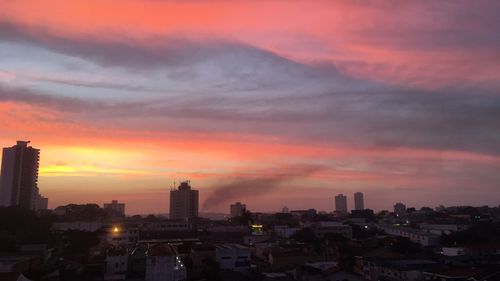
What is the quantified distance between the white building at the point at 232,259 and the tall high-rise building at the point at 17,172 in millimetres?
51813

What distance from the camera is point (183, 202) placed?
9875 cm

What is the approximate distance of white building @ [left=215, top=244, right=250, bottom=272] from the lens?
98.0 ft

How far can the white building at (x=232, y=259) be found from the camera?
1176 inches

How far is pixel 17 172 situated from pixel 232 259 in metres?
54.4

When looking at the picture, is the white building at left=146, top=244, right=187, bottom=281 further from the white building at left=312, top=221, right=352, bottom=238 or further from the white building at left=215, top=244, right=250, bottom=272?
the white building at left=312, top=221, right=352, bottom=238

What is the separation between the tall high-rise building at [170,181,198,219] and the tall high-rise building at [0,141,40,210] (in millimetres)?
33942

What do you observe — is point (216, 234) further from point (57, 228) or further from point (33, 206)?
point (33, 206)

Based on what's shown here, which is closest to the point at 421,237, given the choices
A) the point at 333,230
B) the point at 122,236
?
the point at 333,230

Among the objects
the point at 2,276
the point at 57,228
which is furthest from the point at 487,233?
the point at 57,228

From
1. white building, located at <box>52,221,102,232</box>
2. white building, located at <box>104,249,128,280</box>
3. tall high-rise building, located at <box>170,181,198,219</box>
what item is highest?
tall high-rise building, located at <box>170,181,198,219</box>

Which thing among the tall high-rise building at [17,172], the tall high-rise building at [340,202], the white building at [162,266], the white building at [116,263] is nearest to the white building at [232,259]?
the white building at [162,266]

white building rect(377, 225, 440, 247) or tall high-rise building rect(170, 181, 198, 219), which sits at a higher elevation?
tall high-rise building rect(170, 181, 198, 219)

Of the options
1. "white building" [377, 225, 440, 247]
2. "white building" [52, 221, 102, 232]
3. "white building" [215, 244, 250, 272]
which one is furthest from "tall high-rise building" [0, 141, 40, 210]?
"white building" [377, 225, 440, 247]

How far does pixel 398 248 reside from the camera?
1446 inches
